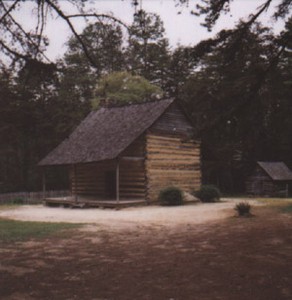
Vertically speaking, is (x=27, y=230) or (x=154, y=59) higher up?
(x=154, y=59)

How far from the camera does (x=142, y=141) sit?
1064 inches

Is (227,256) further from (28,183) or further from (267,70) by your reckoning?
(28,183)

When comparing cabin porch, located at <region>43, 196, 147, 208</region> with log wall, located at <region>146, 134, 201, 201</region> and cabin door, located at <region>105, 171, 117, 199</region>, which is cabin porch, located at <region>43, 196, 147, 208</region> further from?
cabin door, located at <region>105, 171, 117, 199</region>

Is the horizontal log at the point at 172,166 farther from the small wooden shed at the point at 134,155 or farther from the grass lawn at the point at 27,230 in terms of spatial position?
the grass lawn at the point at 27,230

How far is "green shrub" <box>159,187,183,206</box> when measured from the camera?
83.3 feet

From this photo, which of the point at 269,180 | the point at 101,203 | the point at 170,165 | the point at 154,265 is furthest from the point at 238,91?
the point at 269,180

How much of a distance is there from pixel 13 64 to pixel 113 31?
86.8 inches

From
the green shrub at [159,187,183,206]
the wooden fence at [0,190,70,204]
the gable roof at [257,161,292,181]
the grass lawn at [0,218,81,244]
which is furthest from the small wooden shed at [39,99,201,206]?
the gable roof at [257,161,292,181]

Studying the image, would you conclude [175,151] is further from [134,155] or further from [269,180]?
[269,180]

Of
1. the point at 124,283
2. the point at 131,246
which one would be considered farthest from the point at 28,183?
the point at 124,283

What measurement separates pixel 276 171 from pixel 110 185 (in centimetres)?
1900

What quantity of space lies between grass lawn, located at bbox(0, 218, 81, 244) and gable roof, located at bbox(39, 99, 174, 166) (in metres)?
8.83

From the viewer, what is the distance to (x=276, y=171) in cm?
4112

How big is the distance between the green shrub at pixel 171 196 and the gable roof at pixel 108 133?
3.70 meters
